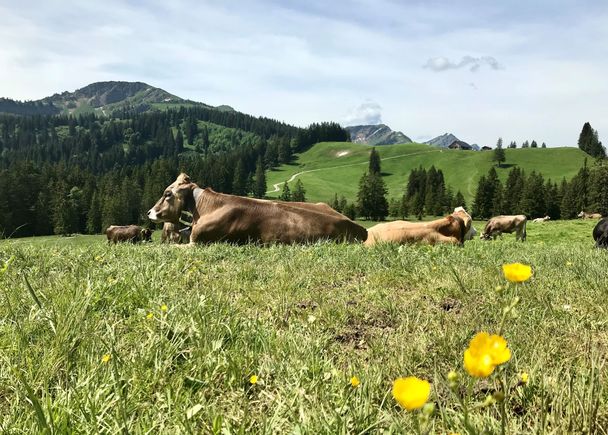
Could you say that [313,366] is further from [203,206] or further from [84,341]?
[203,206]

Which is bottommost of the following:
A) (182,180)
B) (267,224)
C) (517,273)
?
(267,224)

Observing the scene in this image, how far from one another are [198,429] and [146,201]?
127 metres

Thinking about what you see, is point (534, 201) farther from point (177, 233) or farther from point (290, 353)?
point (290, 353)

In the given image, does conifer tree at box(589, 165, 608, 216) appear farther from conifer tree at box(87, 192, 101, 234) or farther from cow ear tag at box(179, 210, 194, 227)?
conifer tree at box(87, 192, 101, 234)

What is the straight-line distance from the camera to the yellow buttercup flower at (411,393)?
1.02 m

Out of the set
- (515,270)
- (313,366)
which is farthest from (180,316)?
(515,270)

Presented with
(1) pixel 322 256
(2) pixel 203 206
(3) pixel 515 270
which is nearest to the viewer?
(3) pixel 515 270

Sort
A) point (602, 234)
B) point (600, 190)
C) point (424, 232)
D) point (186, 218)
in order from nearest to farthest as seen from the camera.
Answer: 1. point (424, 232)
2. point (186, 218)
3. point (602, 234)
4. point (600, 190)

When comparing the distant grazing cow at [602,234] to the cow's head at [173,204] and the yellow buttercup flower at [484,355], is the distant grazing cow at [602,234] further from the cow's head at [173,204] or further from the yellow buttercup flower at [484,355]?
the yellow buttercup flower at [484,355]

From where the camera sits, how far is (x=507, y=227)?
45656mm

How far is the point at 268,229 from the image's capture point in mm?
11266

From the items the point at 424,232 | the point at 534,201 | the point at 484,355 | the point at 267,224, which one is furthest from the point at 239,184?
the point at 484,355

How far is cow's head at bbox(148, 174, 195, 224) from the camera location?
1270cm

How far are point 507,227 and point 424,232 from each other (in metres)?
38.1
